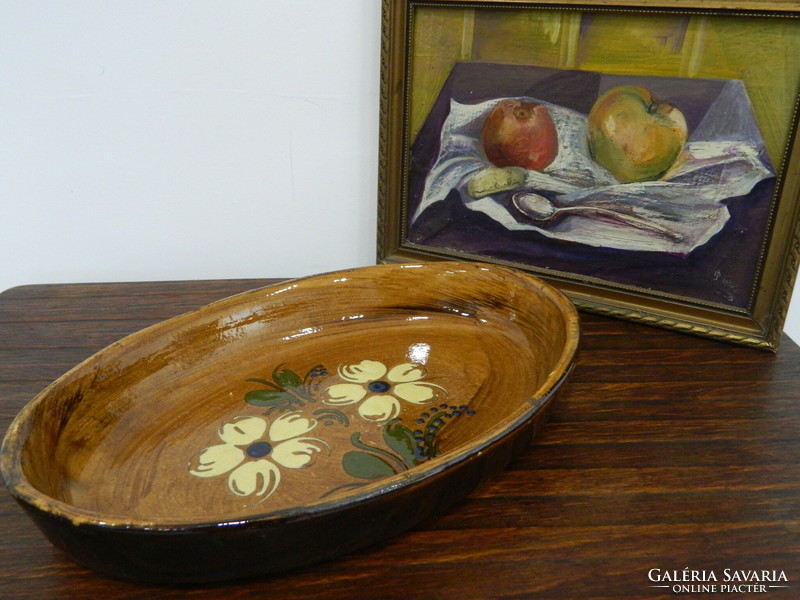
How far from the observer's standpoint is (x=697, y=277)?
75 cm

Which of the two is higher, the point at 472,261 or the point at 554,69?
the point at 554,69

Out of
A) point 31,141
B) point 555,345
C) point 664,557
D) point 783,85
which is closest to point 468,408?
point 555,345

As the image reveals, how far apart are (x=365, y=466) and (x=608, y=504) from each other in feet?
0.64

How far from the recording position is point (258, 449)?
57 centimetres

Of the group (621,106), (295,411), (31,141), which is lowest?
(295,411)

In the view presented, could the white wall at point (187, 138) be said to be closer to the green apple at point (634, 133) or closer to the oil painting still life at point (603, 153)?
the oil painting still life at point (603, 153)

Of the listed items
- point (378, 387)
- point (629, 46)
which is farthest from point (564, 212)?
point (378, 387)

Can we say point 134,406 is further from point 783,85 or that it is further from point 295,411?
point 783,85

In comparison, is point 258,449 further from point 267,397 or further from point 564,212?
point 564,212

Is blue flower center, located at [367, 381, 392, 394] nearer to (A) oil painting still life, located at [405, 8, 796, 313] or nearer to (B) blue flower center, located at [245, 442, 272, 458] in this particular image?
(B) blue flower center, located at [245, 442, 272, 458]

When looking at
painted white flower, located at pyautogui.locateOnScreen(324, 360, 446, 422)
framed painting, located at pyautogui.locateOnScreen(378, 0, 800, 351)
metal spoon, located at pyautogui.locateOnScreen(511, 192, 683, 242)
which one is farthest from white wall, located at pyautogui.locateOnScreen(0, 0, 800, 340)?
painted white flower, located at pyautogui.locateOnScreen(324, 360, 446, 422)

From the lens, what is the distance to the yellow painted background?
65cm

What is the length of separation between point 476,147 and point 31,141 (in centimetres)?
64

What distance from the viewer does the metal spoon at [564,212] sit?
749mm
